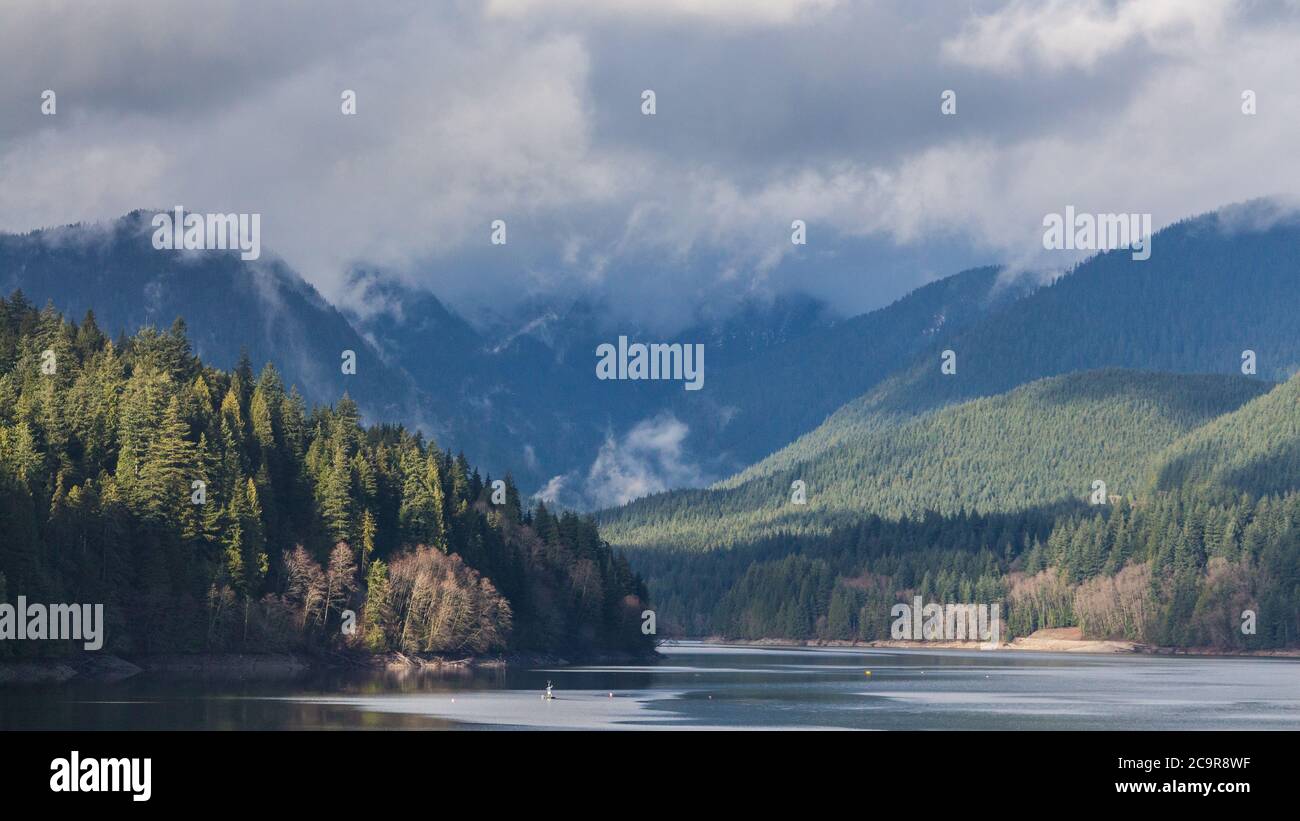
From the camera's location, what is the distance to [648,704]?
136000 mm

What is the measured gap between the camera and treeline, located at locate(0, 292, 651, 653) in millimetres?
156250

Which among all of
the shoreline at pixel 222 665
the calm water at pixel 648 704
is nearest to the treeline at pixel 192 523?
the shoreline at pixel 222 665

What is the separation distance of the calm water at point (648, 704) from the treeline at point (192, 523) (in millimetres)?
11026

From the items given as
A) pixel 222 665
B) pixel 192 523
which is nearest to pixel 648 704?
pixel 222 665

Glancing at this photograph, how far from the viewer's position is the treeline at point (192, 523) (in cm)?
15625

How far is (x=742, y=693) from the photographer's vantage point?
15450cm

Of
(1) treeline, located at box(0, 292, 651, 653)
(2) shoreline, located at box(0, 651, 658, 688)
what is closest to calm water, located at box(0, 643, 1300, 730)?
(2) shoreline, located at box(0, 651, 658, 688)

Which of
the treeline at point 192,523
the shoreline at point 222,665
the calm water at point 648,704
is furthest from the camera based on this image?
the treeline at point 192,523

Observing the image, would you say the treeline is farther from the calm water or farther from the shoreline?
the calm water

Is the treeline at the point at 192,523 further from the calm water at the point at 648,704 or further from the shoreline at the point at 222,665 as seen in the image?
the calm water at the point at 648,704

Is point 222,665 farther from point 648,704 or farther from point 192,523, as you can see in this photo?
point 648,704

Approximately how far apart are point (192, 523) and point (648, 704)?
5217cm
